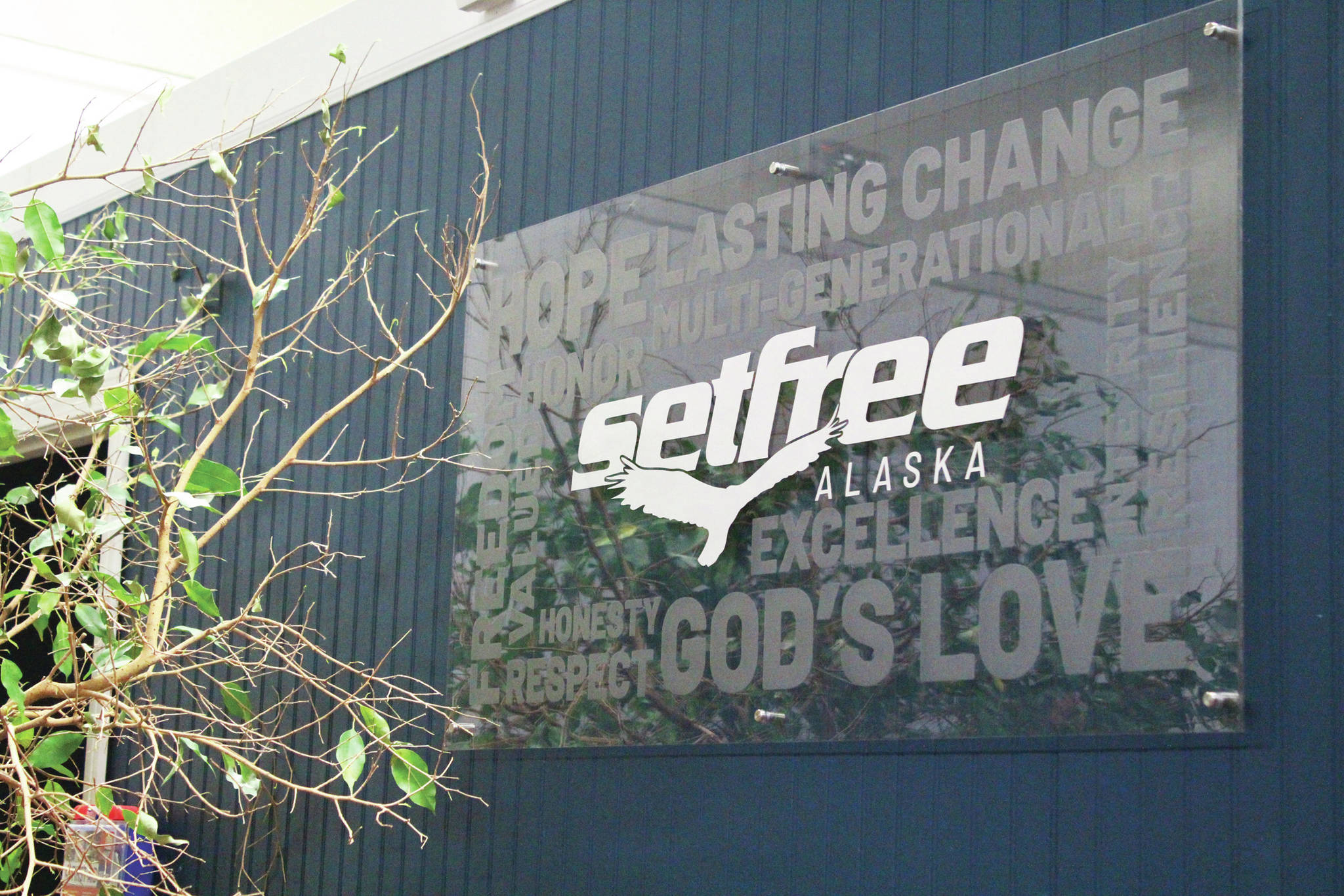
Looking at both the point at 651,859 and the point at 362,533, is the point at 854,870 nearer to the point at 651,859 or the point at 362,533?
the point at 651,859

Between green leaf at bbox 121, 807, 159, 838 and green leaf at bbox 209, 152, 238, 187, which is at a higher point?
green leaf at bbox 209, 152, 238, 187

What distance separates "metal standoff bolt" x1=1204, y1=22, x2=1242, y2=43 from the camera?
116 inches

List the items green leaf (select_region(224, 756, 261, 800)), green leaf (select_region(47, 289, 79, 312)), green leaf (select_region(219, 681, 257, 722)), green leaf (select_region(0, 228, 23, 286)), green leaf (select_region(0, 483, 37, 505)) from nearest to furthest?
1. green leaf (select_region(0, 228, 23, 286))
2. green leaf (select_region(47, 289, 79, 312))
3. green leaf (select_region(0, 483, 37, 505))
4. green leaf (select_region(224, 756, 261, 800))
5. green leaf (select_region(219, 681, 257, 722))

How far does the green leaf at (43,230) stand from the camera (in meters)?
3.57

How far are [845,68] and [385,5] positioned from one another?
2.06 m

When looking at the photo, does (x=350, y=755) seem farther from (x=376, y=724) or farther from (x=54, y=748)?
(x=54, y=748)

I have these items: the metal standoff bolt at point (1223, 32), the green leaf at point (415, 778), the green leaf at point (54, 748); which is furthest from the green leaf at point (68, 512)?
the metal standoff bolt at point (1223, 32)

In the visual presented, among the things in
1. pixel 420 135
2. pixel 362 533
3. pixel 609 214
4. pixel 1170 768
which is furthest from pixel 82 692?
pixel 1170 768

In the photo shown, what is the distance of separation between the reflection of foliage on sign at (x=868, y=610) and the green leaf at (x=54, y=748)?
39.0 inches

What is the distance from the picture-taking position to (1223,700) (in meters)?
2.75

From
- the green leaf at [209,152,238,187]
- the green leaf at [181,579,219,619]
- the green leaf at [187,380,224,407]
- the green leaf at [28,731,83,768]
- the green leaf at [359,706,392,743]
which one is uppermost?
the green leaf at [209,152,238,187]

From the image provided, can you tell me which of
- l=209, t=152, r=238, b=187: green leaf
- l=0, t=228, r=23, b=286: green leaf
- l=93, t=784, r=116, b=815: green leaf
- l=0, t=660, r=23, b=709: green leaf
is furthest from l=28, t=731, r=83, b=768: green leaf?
l=209, t=152, r=238, b=187: green leaf

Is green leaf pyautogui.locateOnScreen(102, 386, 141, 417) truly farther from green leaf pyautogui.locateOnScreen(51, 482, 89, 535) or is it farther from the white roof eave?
the white roof eave

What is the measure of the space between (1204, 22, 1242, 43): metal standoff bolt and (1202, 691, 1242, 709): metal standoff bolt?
1183 millimetres
